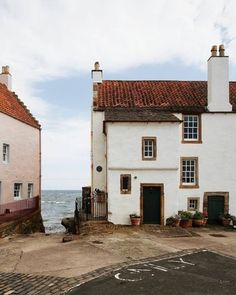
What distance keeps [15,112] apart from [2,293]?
1900 centimetres

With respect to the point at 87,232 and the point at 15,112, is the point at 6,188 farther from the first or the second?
the point at 87,232

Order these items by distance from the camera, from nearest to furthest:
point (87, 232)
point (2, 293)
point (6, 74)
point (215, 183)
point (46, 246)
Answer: point (2, 293)
point (46, 246)
point (87, 232)
point (215, 183)
point (6, 74)

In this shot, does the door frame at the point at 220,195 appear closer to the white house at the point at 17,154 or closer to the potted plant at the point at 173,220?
the potted plant at the point at 173,220

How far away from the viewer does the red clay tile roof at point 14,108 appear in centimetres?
2483

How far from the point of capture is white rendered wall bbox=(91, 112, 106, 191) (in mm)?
23625

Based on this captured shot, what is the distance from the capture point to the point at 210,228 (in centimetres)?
2141

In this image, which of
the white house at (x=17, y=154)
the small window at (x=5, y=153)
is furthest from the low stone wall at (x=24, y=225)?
the small window at (x=5, y=153)

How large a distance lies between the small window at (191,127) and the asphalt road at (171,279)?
37.5 feet

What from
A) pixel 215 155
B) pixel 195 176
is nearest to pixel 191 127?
pixel 215 155

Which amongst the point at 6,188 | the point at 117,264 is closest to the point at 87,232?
the point at 117,264

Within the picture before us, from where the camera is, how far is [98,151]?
24.0 m

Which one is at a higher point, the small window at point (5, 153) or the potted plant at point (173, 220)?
the small window at point (5, 153)

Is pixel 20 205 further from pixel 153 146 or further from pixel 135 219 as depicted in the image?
pixel 153 146

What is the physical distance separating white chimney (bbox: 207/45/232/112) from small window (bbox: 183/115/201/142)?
1.20 metres
